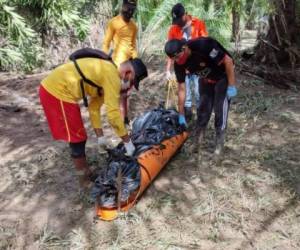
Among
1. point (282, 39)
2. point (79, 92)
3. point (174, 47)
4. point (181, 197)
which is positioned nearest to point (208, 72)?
point (174, 47)

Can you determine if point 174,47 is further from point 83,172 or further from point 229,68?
point 83,172

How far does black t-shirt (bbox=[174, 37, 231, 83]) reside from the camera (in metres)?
4.37

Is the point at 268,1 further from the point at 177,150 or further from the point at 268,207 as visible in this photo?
the point at 268,207

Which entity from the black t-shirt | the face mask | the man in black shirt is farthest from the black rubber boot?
the black t-shirt

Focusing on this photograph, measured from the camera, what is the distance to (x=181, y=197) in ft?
14.1

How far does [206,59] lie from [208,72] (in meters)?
0.23

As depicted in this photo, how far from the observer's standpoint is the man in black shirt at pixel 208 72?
14.1ft

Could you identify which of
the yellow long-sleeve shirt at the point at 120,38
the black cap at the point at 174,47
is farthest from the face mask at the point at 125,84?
the yellow long-sleeve shirt at the point at 120,38

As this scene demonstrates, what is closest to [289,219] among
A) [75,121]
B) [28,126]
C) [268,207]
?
[268,207]

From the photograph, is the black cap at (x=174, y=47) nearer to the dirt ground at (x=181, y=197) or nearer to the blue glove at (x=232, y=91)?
the blue glove at (x=232, y=91)

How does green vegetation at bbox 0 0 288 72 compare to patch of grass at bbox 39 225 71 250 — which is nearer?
patch of grass at bbox 39 225 71 250

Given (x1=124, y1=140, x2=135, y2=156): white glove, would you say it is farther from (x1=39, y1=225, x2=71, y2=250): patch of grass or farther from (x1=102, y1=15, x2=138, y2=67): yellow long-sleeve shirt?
(x1=102, y1=15, x2=138, y2=67): yellow long-sleeve shirt

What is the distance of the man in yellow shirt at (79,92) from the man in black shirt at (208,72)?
0.62 meters

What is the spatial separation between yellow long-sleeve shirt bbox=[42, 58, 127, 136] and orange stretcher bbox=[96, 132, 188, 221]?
0.51m
